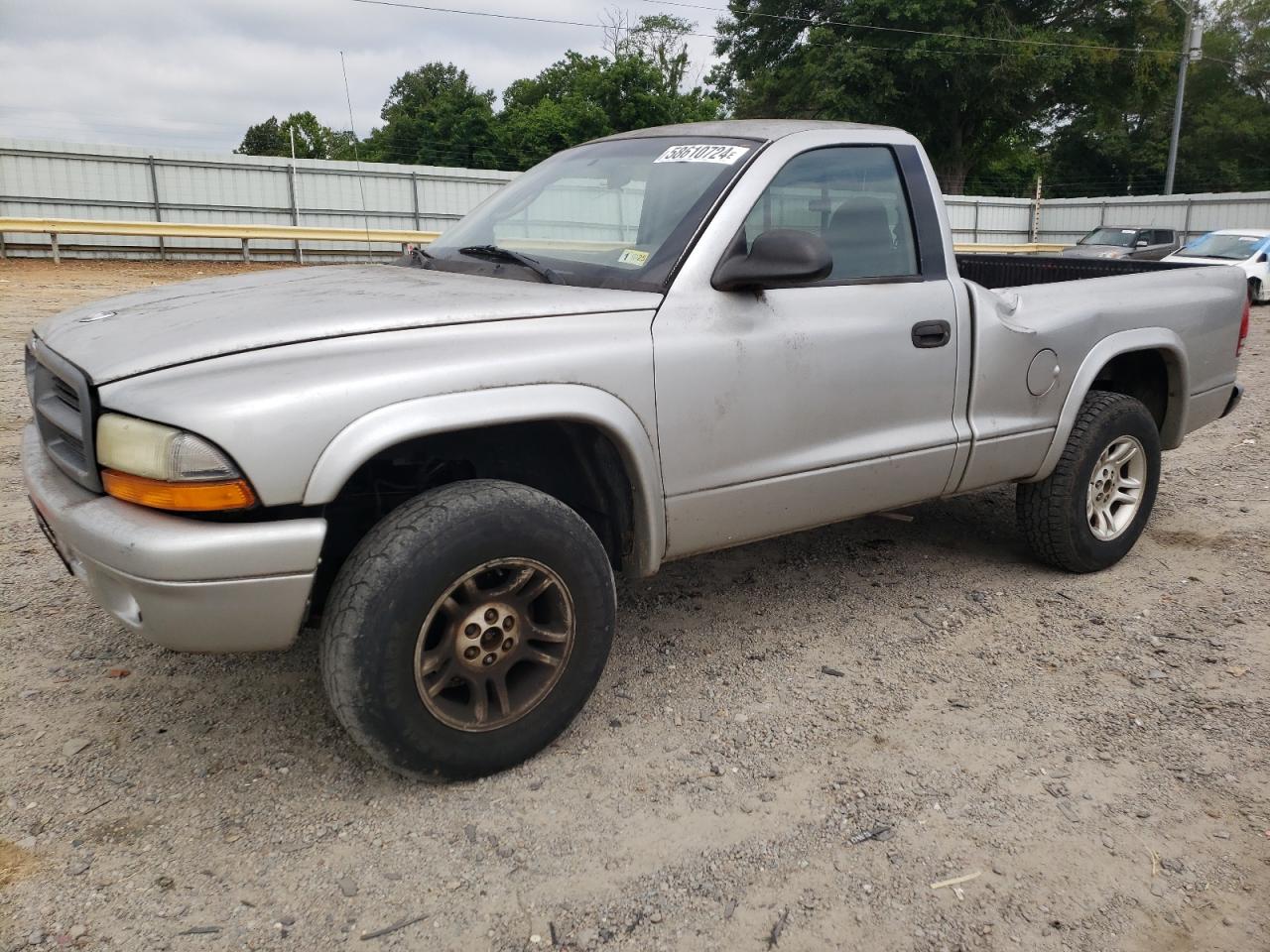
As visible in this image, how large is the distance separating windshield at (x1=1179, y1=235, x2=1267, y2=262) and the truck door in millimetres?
16528

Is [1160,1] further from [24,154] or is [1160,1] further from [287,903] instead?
[287,903]

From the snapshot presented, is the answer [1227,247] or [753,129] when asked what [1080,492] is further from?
[1227,247]

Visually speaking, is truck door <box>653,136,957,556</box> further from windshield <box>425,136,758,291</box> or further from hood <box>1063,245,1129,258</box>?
hood <box>1063,245,1129,258</box>

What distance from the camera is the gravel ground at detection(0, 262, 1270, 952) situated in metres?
2.27

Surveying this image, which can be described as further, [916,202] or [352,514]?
[916,202]

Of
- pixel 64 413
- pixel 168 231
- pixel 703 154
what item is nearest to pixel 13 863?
pixel 64 413

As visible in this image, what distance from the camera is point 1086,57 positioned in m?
37.4

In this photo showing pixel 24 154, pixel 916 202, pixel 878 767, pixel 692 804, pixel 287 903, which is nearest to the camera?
pixel 287 903

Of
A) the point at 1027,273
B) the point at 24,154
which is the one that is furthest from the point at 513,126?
the point at 1027,273

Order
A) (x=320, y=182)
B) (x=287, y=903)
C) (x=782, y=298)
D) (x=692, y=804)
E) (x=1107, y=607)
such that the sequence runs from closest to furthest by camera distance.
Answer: (x=287, y=903) → (x=692, y=804) → (x=782, y=298) → (x=1107, y=607) → (x=320, y=182)

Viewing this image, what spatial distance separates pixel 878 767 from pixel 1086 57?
41.4 meters

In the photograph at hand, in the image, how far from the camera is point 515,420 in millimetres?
2600

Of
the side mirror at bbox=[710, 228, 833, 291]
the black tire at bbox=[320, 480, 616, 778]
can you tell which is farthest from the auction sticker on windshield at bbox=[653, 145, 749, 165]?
the black tire at bbox=[320, 480, 616, 778]

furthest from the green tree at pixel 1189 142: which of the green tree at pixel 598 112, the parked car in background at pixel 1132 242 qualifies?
the parked car in background at pixel 1132 242
